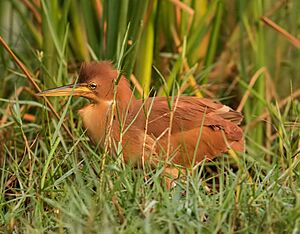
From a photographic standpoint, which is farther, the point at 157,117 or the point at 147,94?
the point at 147,94

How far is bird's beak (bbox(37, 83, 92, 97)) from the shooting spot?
3.84m

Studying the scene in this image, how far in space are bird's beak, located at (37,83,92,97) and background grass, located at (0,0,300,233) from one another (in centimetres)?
7

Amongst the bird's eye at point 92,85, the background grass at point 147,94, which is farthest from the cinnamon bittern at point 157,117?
the background grass at point 147,94

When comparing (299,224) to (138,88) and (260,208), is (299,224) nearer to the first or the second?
(260,208)

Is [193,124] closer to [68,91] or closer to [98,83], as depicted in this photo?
[98,83]

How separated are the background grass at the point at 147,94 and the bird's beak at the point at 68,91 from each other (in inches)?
2.8

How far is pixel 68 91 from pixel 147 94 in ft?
1.94

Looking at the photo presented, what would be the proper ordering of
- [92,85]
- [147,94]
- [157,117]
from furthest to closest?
[147,94], [92,85], [157,117]

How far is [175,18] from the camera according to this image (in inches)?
194

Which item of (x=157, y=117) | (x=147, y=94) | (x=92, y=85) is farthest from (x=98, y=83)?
(x=147, y=94)

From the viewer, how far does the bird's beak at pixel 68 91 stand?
3.84m

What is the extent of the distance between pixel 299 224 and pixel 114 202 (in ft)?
2.04

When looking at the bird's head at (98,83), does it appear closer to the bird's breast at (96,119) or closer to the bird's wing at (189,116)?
the bird's breast at (96,119)

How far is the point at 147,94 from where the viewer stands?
4340 millimetres
